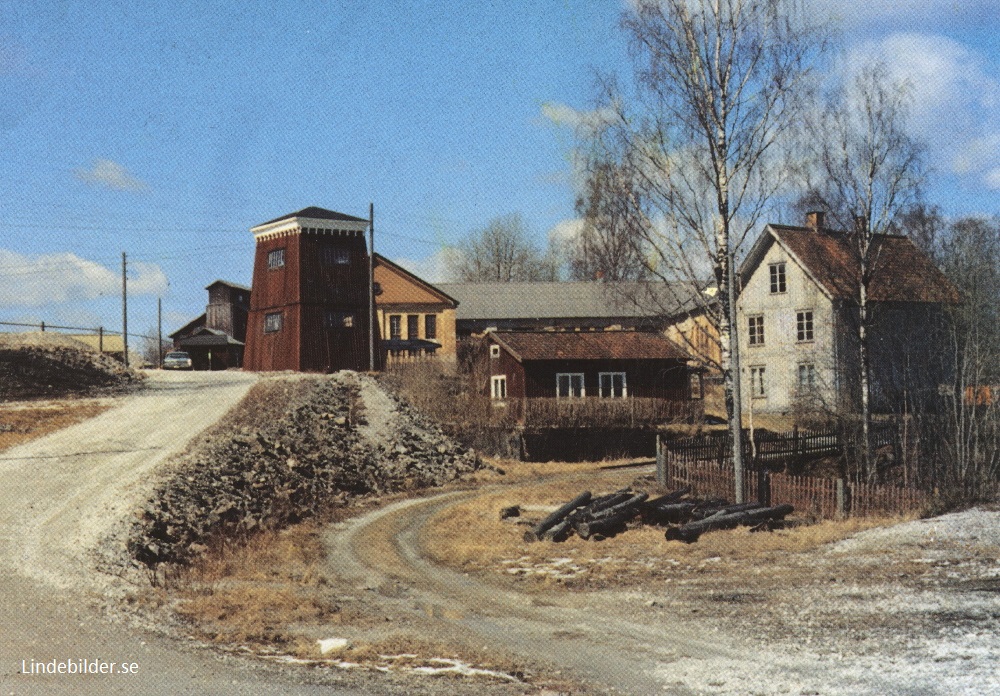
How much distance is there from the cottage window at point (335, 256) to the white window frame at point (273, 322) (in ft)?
12.8

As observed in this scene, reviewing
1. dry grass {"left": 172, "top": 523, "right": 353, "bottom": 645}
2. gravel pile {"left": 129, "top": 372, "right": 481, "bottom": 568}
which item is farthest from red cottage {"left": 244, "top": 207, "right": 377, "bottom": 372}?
dry grass {"left": 172, "top": 523, "right": 353, "bottom": 645}

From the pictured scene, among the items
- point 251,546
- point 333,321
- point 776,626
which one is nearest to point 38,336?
point 333,321

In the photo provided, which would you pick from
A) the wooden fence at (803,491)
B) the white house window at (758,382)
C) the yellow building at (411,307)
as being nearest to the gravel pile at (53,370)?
the yellow building at (411,307)

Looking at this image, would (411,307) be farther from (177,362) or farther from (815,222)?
(815,222)

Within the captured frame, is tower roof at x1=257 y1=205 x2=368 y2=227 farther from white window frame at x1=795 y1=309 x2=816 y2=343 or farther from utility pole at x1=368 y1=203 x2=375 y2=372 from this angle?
white window frame at x1=795 y1=309 x2=816 y2=343

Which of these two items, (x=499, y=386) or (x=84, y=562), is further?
(x=499, y=386)

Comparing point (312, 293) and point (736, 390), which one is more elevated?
point (312, 293)

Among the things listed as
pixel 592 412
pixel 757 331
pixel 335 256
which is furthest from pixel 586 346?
pixel 335 256

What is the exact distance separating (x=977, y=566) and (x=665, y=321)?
12.6 metres

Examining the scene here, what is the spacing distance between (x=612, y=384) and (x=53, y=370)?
2653cm

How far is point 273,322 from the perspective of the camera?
53.2m

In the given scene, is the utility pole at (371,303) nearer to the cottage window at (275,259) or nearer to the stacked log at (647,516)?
the cottage window at (275,259)

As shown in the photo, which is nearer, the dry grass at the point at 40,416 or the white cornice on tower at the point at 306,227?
the dry grass at the point at 40,416

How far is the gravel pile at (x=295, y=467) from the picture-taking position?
22.2 meters
